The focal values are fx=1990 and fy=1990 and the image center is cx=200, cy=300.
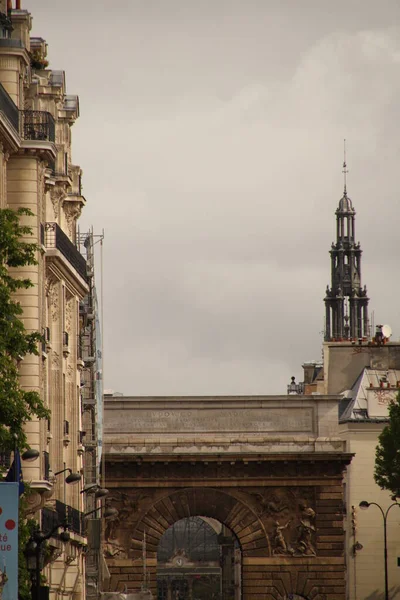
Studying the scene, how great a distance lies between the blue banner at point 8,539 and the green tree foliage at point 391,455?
200ft

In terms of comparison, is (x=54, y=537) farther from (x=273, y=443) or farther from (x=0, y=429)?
(x=273, y=443)

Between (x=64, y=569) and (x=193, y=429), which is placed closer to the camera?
(x=64, y=569)

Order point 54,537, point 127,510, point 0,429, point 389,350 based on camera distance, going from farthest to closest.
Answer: point 389,350, point 127,510, point 54,537, point 0,429

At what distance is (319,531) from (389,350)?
1121 inches

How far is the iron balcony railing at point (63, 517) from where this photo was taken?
60.2 meters

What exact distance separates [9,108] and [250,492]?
46.2 meters

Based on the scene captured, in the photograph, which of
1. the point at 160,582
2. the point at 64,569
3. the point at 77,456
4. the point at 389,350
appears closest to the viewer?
the point at 64,569

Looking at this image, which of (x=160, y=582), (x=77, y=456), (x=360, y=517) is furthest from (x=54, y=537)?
(x=160, y=582)

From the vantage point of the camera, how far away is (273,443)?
318 feet

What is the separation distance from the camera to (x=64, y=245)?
6544 cm

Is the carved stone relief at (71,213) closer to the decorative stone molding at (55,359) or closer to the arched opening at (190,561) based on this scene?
the decorative stone molding at (55,359)

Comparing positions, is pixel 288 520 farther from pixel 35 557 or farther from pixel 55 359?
pixel 35 557

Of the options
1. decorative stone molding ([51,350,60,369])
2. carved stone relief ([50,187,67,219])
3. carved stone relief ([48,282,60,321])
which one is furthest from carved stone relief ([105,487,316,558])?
carved stone relief ([48,282,60,321])

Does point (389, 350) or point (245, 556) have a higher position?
point (389, 350)
